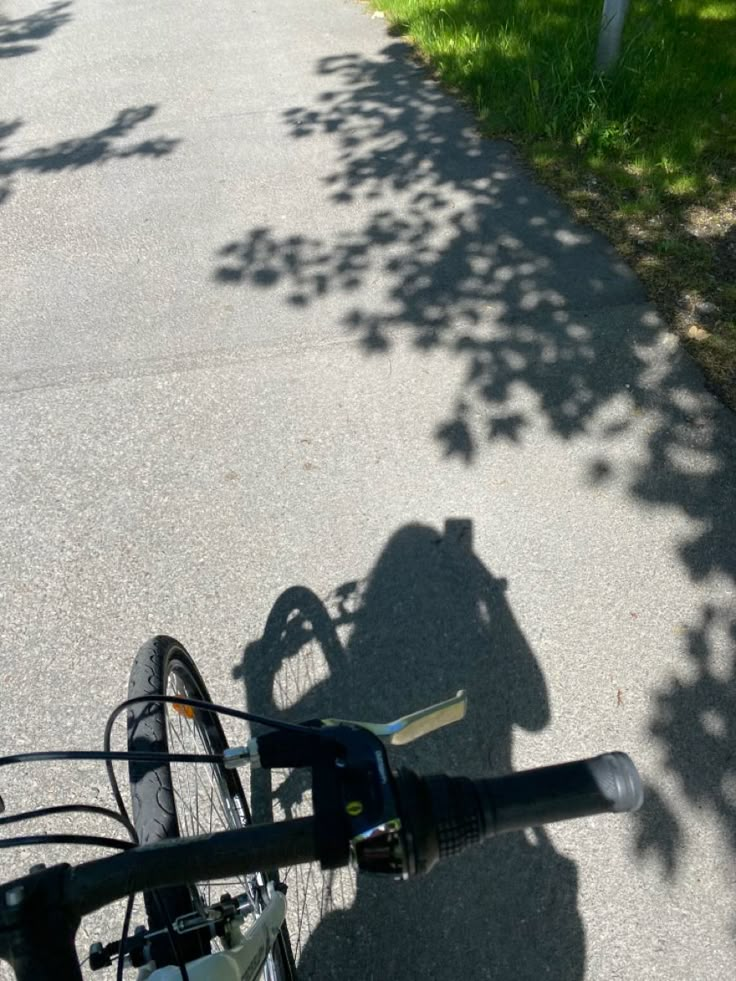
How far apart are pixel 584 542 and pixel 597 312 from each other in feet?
5.47

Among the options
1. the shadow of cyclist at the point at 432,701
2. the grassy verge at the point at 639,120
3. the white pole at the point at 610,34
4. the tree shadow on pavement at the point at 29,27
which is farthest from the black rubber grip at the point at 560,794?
the tree shadow on pavement at the point at 29,27

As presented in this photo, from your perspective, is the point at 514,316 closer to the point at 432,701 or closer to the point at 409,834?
the point at 432,701

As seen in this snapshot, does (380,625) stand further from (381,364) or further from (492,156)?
(492,156)

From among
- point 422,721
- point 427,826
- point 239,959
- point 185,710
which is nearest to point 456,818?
point 427,826

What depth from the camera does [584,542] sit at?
3.39 metres

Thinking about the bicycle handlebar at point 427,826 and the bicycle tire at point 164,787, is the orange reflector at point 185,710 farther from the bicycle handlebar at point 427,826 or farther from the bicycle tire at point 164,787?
the bicycle handlebar at point 427,826

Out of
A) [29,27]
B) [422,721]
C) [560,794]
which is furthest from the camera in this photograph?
[29,27]

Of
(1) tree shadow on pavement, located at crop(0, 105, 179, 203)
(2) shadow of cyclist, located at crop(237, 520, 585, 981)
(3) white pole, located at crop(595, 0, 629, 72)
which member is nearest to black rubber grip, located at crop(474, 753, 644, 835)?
(2) shadow of cyclist, located at crop(237, 520, 585, 981)

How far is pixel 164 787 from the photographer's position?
1827mm

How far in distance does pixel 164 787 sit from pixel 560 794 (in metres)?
1.12

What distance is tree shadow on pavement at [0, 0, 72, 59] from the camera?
29.5 feet

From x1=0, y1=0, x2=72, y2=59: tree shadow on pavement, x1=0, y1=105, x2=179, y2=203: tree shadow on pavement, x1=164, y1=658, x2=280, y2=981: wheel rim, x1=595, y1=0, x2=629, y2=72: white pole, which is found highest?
x1=0, y1=0, x2=72, y2=59: tree shadow on pavement

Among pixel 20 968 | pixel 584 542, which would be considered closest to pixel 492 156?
pixel 584 542

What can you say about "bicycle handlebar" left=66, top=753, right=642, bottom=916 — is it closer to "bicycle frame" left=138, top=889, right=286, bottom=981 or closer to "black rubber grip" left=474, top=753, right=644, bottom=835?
"black rubber grip" left=474, top=753, right=644, bottom=835
